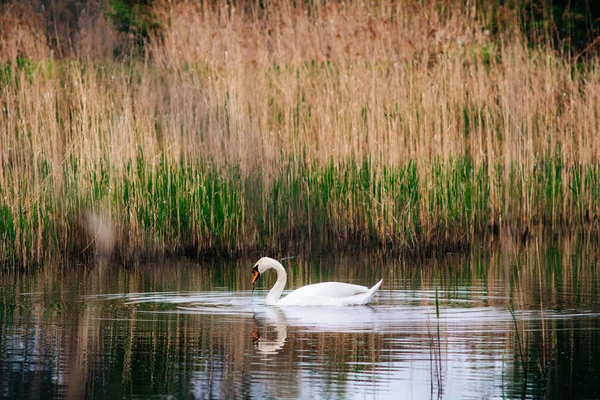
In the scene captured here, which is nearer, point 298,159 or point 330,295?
point 330,295

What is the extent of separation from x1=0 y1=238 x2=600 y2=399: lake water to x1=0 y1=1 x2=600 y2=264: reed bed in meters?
0.53

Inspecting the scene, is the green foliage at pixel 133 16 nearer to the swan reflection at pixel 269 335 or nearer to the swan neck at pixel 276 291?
the swan neck at pixel 276 291

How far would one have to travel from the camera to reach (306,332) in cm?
732

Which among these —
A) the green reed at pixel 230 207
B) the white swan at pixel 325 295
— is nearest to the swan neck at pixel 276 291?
the white swan at pixel 325 295

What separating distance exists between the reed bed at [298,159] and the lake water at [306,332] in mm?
532

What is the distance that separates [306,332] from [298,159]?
4632 mm

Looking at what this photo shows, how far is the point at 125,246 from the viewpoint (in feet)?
35.4

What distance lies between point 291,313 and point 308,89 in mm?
5396

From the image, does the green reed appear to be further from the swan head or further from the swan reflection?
the swan reflection

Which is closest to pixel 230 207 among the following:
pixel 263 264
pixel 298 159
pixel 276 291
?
pixel 298 159

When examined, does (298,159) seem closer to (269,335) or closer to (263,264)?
(263,264)

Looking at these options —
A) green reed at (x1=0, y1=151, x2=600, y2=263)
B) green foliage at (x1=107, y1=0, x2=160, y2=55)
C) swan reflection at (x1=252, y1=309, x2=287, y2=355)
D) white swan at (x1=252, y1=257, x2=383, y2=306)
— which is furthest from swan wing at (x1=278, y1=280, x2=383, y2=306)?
green foliage at (x1=107, y1=0, x2=160, y2=55)

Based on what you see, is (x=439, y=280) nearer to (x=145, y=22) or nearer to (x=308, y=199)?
(x=308, y=199)

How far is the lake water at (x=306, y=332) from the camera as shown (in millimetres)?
5562
